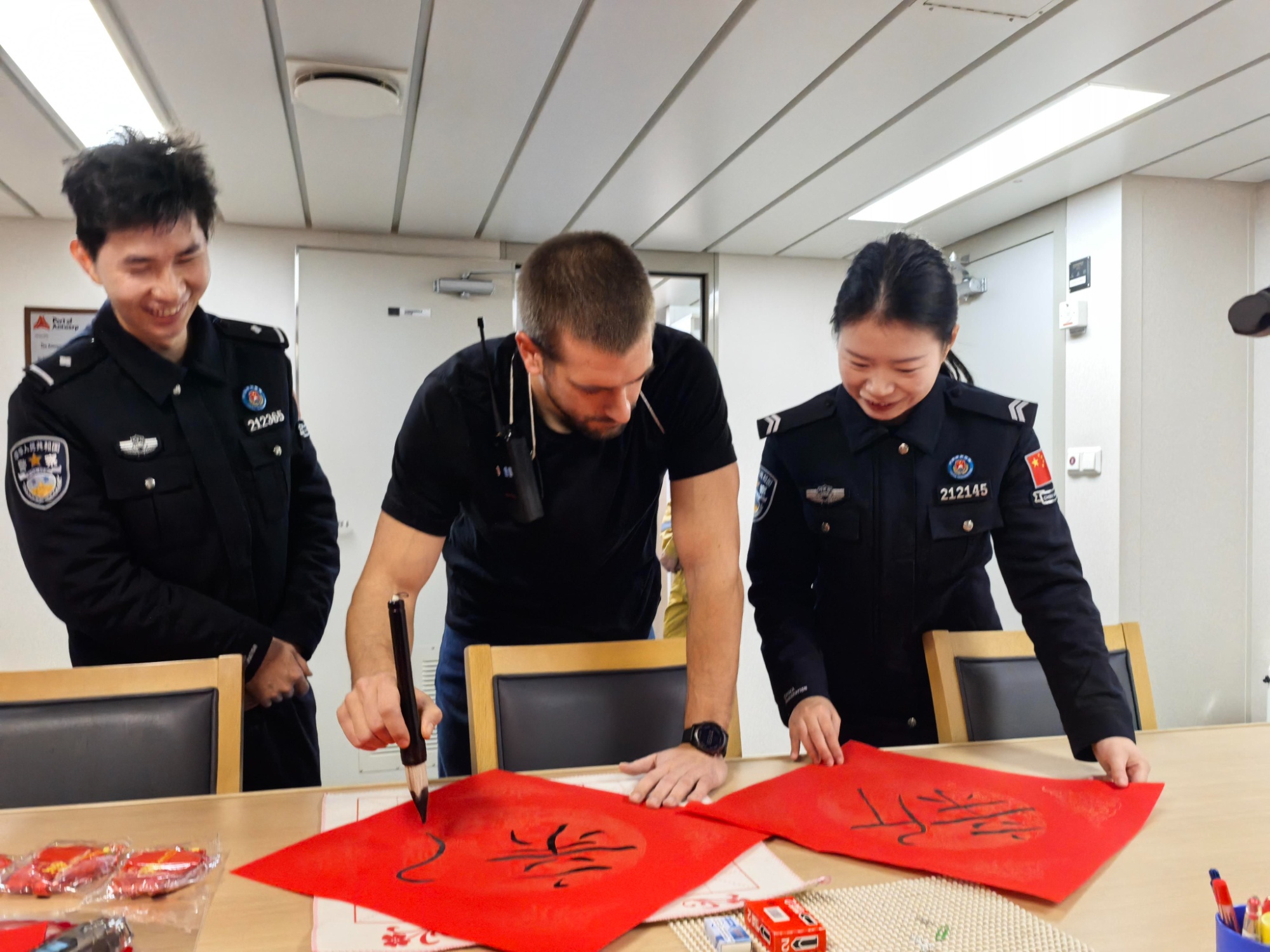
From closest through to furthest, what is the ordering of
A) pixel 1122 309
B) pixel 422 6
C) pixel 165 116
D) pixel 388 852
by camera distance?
pixel 388 852
pixel 422 6
pixel 165 116
pixel 1122 309

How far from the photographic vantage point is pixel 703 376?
4.88 feet

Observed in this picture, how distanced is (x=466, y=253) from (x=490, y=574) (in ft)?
8.92

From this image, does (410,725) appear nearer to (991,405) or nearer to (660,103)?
(991,405)

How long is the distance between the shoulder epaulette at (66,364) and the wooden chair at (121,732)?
0.52 m

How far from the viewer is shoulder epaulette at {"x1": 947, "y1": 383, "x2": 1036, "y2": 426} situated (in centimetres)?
158

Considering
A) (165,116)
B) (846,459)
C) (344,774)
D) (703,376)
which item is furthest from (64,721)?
(344,774)

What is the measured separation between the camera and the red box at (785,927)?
766 mm

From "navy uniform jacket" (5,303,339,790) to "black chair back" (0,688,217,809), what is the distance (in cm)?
24

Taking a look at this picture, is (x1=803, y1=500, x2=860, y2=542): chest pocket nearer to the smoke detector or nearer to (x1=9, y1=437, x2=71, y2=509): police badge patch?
(x1=9, y1=437, x2=71, y2=509): police badge patch

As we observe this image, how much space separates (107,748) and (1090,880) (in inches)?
49.7

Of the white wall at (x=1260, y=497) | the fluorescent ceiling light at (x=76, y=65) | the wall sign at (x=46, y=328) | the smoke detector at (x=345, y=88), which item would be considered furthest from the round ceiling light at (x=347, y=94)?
the white wall at (x=1260, y=497)

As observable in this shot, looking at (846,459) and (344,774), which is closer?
(846,459)

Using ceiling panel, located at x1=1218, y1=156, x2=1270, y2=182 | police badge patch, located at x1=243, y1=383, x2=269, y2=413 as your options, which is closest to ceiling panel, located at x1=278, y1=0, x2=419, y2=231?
police badge patch, located at x1=243, y1=383, x2=269, y2=413

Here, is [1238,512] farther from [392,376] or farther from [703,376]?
[392,376]
